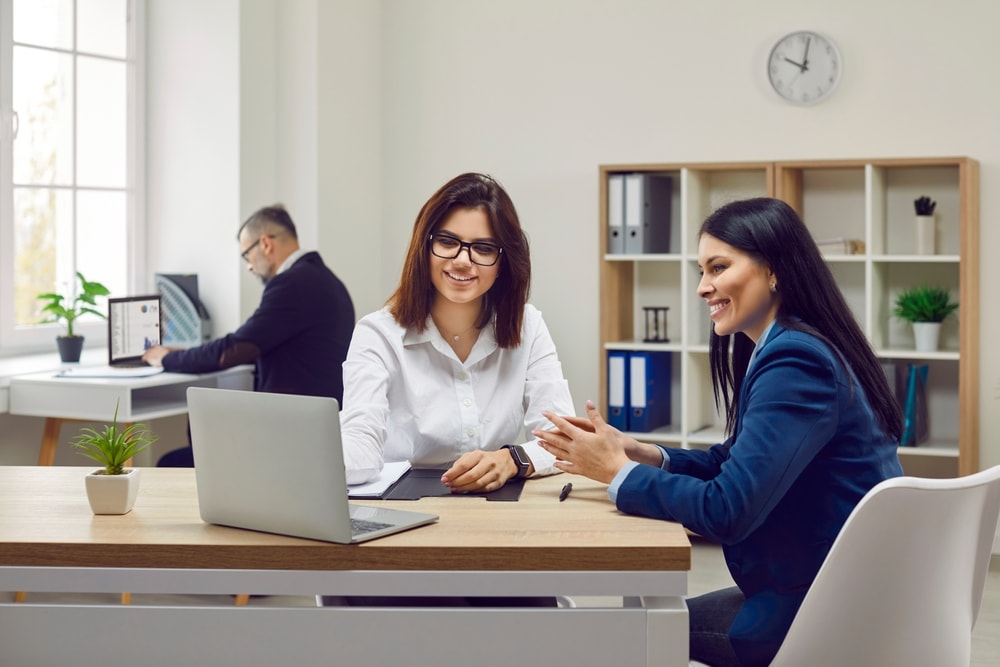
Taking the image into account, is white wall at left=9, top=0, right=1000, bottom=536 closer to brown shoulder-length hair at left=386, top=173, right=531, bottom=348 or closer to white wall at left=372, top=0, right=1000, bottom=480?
white wall at left=372, top=0, right=1000, bottom=480

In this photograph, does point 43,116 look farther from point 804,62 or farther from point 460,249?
point 804,62

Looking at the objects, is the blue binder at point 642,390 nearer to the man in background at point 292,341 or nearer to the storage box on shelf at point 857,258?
the storage box on shelf at point 857,258

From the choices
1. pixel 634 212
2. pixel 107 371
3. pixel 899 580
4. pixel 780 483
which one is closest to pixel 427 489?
pixel 780 483

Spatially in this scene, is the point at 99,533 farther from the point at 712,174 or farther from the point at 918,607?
the point at 712,174

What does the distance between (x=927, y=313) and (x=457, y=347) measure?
8.40 feet

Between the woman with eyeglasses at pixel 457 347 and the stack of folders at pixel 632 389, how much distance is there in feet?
7.11

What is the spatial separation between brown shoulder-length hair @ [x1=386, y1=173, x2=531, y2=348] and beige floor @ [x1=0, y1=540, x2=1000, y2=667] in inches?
47.9

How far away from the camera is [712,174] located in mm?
4953

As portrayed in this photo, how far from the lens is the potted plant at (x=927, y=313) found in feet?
14.5

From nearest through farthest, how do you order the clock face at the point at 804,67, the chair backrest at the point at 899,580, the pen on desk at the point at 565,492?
1. the chair backrest at the point at 899,580
2. the pen on desk at the point at 565,492
3. the clock face at the point at 804,67

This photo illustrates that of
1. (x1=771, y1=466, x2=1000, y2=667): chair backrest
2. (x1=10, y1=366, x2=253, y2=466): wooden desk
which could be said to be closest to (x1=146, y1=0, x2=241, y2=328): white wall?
(x1=10, y1=366, x2=253, y2=466): wooden desk

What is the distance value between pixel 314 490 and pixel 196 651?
0.29 meters

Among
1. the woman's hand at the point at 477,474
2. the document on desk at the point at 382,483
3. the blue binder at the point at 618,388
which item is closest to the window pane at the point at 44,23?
the blue binder at the point at 618,388

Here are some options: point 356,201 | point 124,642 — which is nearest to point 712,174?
point 356,201
